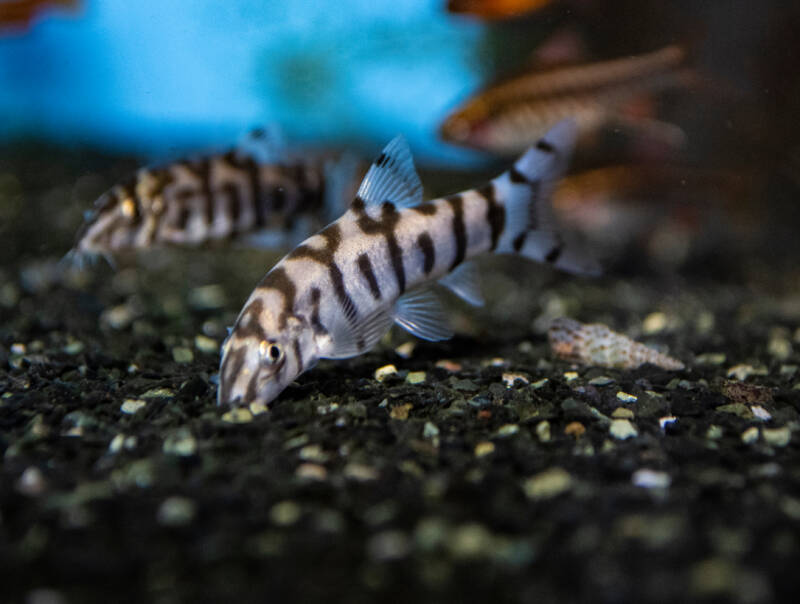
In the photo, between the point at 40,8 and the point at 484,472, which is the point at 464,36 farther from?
the point at 484,472

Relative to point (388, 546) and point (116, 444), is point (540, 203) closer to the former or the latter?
point (388, 546)

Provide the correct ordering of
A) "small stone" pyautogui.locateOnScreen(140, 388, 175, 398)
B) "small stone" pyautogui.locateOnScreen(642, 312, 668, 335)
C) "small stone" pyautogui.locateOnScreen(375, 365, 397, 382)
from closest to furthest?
"small stone" pyautogui.locateOnScreen(140, 388, 175, 398), "small stone" pyautogui.locateOnScreen(375, 365, 397, 382), "small stone" pyautogui.locateOnScreen(642, 312, 668, 335)

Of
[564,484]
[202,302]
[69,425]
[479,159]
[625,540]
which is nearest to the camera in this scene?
[625,540]

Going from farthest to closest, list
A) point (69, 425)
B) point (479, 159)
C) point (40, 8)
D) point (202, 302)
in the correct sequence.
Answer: point (479, 159), point (40, 8), point (202, 302), point (69, 425)

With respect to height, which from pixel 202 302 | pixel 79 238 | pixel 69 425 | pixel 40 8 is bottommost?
pixel 202 302

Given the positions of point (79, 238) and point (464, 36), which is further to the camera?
point (464, 36)

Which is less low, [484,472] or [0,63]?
[0,63]

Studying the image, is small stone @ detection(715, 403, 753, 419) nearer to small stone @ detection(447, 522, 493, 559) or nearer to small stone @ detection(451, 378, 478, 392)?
small stone @ detection(451, 378, 478, 392)

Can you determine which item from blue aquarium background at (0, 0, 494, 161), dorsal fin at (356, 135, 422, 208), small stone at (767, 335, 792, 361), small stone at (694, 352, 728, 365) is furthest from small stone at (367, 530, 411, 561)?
blue aquarium background at (0, 0, 494, 161)

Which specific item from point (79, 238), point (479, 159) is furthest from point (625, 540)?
point (479, 159)
